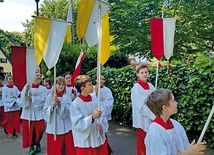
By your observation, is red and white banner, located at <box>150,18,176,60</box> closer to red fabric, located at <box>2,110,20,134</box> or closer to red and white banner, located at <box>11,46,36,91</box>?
red and white banner, located at <box>11,46,36,91</box>

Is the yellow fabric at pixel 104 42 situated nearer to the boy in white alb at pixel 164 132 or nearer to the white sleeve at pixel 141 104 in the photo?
the white sleeve at pixel 141 104

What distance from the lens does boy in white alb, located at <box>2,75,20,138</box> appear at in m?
9.13

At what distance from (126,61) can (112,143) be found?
807cm

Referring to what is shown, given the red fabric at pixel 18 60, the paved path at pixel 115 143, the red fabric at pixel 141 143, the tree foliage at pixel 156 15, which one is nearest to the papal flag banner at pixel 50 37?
the red fabric at pixel 18 60

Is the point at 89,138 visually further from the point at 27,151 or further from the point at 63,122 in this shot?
the point at 27,151

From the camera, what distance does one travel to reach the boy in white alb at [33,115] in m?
Result: 6.98

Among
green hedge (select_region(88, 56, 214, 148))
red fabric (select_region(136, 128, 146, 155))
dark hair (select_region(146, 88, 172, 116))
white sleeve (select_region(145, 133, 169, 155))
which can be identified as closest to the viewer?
white sleeve (select_region(145, 133, 169, 155))

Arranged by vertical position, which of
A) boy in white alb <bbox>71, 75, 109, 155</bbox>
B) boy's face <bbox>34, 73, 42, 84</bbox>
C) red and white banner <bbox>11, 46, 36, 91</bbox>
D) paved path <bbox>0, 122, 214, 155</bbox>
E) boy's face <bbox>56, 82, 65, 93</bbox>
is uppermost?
red and white banner <bbox>11, 46, 36, 91</bbox>

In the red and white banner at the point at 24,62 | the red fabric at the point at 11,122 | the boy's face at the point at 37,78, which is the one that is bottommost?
the red fabric at the point at 11,122

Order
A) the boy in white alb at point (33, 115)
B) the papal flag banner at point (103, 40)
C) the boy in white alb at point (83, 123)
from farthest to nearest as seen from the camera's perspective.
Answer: the boy in white alb at point (33, 115) < the papal flag banner at point (103, 40) < the boy in white alb at point (83, 123)

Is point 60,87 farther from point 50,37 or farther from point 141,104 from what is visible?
point 141,104

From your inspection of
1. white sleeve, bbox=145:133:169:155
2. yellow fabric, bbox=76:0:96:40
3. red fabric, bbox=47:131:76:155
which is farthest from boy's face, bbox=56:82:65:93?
white sleeve, bbox=145:133:169:155

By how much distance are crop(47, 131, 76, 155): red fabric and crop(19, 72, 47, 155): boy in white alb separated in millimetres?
1294

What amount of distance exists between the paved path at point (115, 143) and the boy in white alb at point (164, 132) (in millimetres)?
4074
